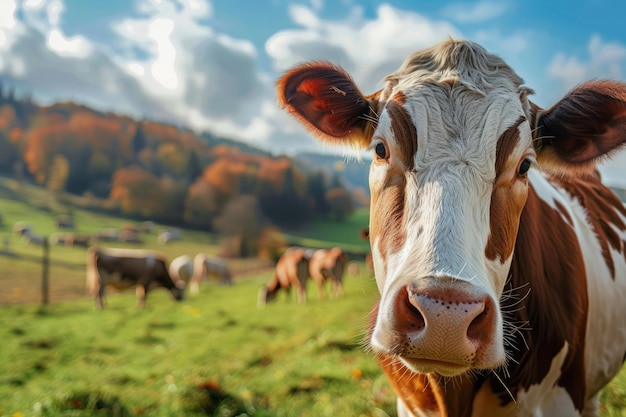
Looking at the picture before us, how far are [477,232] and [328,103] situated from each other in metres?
1.18

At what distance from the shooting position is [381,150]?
2.02m

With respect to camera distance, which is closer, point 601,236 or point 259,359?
point 601,236

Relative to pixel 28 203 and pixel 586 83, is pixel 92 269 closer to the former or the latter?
pixel 586 83

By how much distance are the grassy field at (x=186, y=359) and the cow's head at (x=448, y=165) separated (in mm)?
629

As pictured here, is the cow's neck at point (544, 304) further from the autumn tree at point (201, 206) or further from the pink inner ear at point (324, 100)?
the autumn tree at point (201, 206)

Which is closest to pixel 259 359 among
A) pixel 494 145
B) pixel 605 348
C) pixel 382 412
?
pixel 382 412

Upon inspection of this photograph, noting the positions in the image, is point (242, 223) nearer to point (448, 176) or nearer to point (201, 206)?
point (201, 206)

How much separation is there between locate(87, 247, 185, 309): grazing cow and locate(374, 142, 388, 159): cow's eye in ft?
50.2

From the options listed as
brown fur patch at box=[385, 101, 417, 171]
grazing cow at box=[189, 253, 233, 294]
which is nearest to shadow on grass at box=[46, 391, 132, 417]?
brown fur patch at box=[385, 101, 417, 171]

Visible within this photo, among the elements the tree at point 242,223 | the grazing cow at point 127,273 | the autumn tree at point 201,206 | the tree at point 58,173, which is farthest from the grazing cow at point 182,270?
the tree at point 58,173

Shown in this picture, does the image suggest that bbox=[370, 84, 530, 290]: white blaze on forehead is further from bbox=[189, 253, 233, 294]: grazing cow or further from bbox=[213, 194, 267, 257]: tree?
bbox=[213, 194, 267, 257]: tree

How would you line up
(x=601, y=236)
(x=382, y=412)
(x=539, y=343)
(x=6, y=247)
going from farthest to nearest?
1. (x=6, y=247)
2. (x=382, y=412)
3. (x=601, y=236)
4. (x=539, y=343)

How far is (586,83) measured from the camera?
2.22m

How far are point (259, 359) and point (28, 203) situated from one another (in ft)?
124
